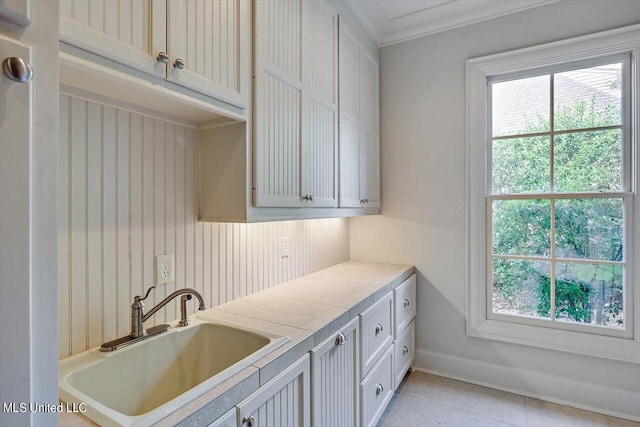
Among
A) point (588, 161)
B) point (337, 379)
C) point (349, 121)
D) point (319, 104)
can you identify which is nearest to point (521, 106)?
point (588, 161)

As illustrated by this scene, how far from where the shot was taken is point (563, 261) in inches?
84.2

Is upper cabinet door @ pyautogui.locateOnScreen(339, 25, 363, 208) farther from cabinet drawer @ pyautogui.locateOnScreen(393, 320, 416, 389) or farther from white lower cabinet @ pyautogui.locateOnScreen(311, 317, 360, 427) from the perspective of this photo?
cabinet drawer @ pyautogui.locateOnScreen(393, 320, 416, 389)

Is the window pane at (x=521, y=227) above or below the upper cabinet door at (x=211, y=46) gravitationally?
below

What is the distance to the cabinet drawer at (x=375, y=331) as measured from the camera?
162cm

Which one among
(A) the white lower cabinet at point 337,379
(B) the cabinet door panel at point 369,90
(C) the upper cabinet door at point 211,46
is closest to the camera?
(C) the upper cabinet door at point 211,46

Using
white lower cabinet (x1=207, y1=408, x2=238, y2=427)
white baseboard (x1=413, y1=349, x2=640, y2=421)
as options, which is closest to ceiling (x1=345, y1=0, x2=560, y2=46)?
white lower cabinet (x1=207, y1=408, x2=238, y2=427)

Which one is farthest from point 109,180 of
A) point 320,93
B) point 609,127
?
point 609,127

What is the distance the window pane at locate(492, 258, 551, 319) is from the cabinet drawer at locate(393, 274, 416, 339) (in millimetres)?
557

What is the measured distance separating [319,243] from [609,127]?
1964 mm

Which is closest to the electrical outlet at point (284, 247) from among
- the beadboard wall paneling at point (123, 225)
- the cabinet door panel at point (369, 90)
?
the beadboard wall paneling at point (123, 225)

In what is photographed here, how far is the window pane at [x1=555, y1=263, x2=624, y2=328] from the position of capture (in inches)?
79.9

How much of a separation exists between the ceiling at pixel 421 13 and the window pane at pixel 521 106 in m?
0.49

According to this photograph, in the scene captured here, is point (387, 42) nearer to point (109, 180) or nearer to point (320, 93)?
point (320, 93)

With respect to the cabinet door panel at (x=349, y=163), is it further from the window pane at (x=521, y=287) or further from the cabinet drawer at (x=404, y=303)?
the window pane at (x=521, y=287)
